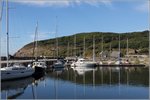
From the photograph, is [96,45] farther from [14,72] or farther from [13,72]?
[13,72]

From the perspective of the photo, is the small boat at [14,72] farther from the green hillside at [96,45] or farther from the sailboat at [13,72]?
the green hillside at [96,45]

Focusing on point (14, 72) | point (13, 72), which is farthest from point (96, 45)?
point (13, 72)

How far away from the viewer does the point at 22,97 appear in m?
28.6

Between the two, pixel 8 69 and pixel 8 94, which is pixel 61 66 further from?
pixel 8 94

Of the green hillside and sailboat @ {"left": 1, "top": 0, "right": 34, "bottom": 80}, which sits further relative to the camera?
the green hillside

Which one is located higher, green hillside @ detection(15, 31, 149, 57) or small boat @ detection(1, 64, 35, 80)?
green hillside @ detection(15, 31, 149, 57)

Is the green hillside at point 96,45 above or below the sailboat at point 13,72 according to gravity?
above

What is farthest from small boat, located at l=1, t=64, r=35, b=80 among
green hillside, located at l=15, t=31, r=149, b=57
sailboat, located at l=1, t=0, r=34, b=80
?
green hillside, located at l=15, t=31, r=149, b=57

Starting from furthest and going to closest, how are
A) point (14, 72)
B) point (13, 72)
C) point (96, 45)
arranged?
point (96, 45) < point (14, 72) < point (13, 72)

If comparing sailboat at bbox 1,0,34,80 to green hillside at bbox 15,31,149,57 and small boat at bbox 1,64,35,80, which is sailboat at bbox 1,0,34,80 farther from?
green hillside at bbox 15,31,149,57

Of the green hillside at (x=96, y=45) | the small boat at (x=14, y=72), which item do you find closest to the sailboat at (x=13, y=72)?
the small boat at (x=14, y=72)

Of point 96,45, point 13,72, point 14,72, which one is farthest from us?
point 96,45

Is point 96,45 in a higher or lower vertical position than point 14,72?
higher

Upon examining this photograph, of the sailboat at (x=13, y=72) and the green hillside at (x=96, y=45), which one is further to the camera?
the green hillside at (x=96, y=45)
